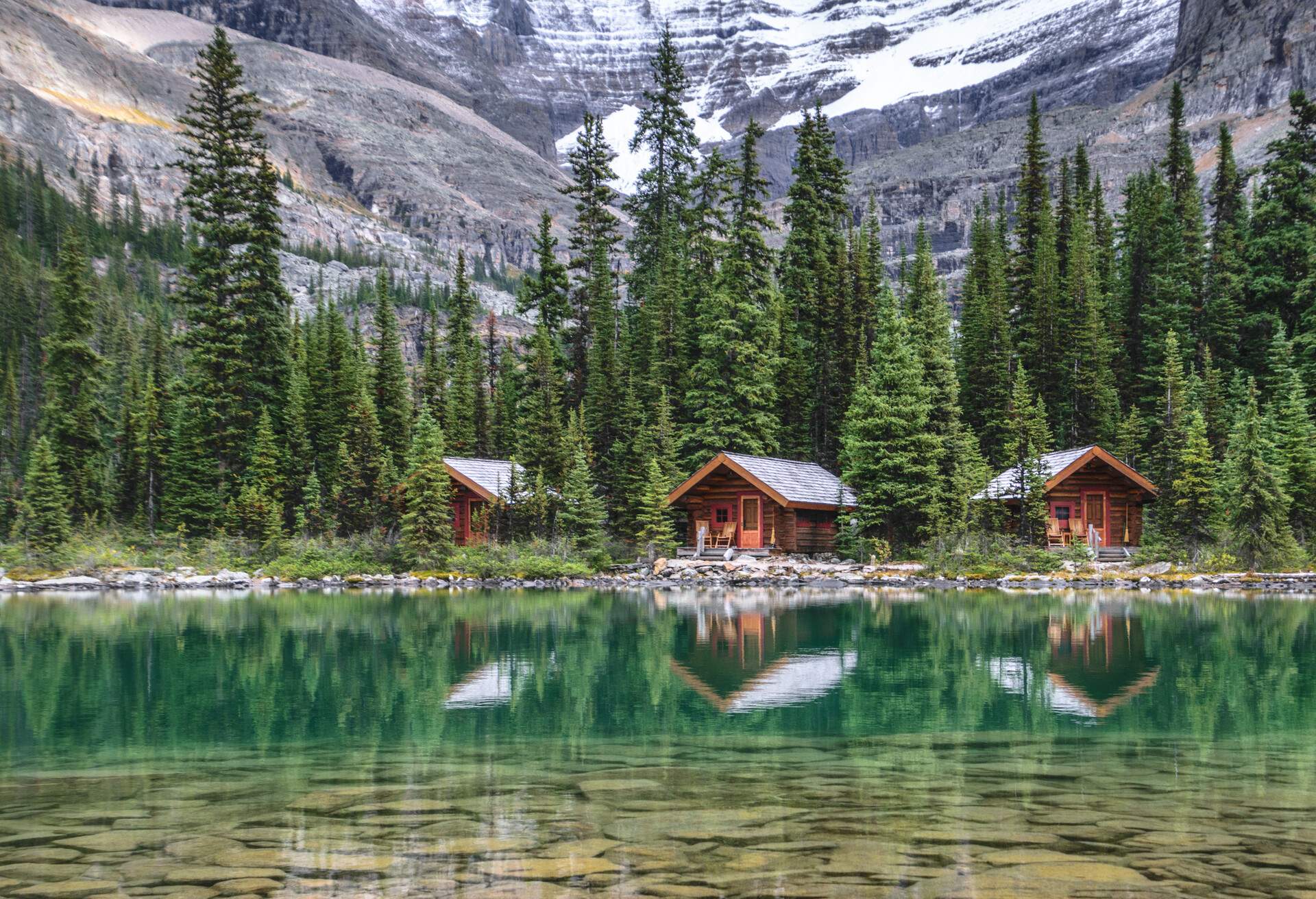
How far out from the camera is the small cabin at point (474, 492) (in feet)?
170

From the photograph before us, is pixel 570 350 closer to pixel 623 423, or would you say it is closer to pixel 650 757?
pixel 623 423

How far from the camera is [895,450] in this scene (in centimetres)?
4819

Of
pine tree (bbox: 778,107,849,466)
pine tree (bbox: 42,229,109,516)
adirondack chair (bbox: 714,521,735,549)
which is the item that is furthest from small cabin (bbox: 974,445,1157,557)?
pine tree (bbox: 42,229,109,516)

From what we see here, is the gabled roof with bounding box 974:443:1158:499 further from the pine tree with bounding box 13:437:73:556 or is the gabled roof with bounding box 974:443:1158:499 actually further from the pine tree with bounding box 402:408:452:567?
the pine tree with bounding box 13:437:73:556

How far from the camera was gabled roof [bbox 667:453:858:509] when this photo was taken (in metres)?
49.1

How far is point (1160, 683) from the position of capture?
54.6 ft

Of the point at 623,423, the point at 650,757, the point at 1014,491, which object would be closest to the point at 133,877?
the point at 650,757

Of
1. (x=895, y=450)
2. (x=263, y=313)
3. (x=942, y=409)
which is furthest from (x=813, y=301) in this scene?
(x=263, y=313)

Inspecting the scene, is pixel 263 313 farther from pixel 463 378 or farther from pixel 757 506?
pixel 757 506

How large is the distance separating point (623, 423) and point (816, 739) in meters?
46.7

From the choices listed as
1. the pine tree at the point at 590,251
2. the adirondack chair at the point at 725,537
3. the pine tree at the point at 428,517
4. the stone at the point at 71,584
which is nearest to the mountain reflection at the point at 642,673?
the stone at the point at 71,584

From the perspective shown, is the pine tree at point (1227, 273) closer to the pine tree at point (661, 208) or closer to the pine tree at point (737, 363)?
the pine tree at point (737, 363)

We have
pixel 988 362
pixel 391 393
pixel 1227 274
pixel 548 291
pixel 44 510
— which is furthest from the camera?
pixel 548 291

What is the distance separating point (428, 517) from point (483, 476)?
6.78m
